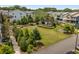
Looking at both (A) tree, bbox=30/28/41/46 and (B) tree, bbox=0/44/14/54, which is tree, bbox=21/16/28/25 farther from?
(B) tree, bbox=0/44/14/54

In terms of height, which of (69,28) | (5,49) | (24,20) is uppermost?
(24,20)

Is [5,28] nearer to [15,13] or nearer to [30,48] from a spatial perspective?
[15,13]

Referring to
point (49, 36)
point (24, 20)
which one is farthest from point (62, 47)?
point (24, 20)

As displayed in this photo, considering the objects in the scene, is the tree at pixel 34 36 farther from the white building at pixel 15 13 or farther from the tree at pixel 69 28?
the tree at pixel 69 28

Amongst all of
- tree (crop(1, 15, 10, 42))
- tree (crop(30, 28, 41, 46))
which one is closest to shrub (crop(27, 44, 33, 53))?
tree (crop(30, 28, 41, 46))

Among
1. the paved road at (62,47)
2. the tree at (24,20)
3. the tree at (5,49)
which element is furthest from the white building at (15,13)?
the paved road at (62,47)
